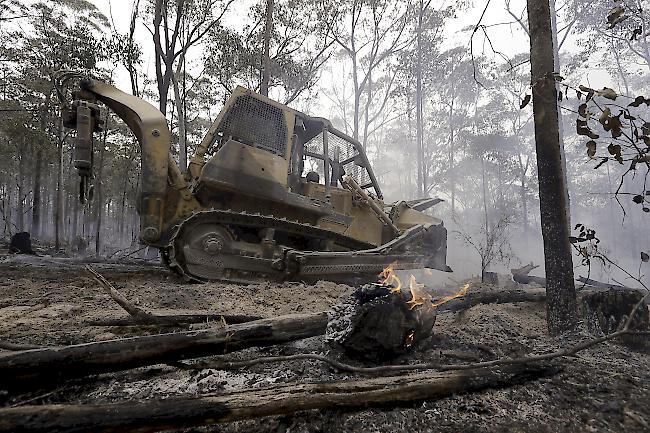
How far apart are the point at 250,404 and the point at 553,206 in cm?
339

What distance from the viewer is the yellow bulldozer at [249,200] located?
5.38 m

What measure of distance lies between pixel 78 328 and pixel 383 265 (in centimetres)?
459

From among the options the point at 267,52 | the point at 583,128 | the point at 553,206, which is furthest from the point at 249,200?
the point at 267,52

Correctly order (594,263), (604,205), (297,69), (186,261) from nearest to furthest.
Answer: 1. (186,261)
2. (297,69)
3. (594,263)
4. (604,205)

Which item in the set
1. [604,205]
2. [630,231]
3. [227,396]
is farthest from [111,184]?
[604,205]

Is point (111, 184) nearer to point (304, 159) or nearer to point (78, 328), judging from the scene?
point (304, 159)

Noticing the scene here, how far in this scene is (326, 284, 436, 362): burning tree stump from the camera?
8.79 ft

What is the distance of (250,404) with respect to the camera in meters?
1.68

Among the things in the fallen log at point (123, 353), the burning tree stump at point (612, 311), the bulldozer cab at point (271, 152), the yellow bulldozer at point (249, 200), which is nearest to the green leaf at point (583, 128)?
the burning tree stump at point (612, 311)

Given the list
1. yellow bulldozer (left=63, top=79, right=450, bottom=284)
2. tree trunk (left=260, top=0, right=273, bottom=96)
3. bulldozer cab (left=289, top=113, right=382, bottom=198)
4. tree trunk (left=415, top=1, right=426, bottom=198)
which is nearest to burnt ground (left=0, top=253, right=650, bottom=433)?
yellow bulldozer (left=63, top=79, right=450, bottom=284)

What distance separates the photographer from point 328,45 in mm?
21219

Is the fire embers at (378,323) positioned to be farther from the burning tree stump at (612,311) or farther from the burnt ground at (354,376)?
the burning tree stump at (612,311)

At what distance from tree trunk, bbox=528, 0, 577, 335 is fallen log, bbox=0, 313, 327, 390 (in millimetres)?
2758

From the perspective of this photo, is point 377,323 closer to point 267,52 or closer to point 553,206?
point 553,206
